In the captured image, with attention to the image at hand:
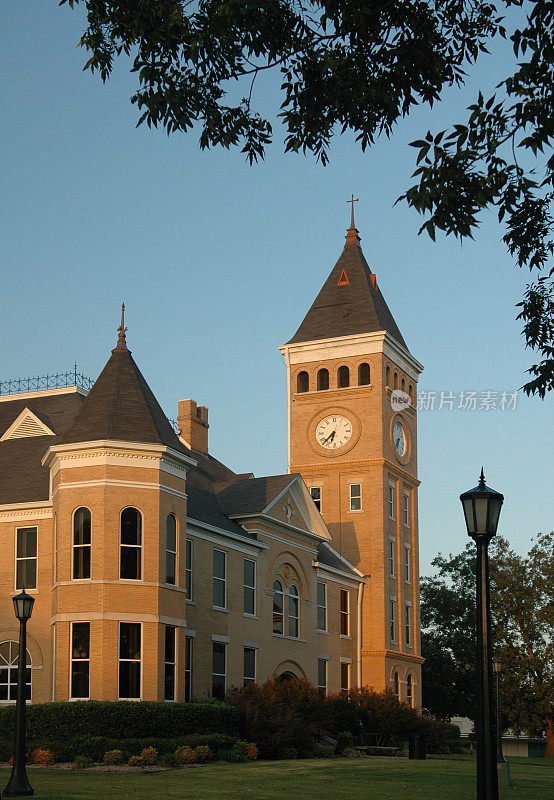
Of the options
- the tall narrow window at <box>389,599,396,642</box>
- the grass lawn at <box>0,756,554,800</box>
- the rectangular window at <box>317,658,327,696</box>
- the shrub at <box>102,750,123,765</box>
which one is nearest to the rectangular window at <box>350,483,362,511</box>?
the tall narrow window at <box>389,599,396,642</box>

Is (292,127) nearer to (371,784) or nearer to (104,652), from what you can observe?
(371,784)

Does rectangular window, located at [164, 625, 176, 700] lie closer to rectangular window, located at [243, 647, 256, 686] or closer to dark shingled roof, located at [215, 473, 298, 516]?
rectangular window, located at [243, 647, 256, 686]

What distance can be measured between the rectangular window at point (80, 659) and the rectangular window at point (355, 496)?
27300 millimetres

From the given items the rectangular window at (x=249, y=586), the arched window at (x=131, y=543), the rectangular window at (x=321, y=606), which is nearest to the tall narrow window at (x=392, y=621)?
the rectangular window at (x=321, y=606)

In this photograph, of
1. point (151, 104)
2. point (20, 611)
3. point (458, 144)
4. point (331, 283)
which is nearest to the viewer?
point (458, 144)

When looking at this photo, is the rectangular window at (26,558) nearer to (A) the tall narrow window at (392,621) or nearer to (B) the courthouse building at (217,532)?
(B) the courthouse building at (217,532)

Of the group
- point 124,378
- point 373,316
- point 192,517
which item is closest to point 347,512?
point 373,316

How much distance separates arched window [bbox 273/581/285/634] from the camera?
44822mm

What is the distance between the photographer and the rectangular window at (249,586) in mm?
42844

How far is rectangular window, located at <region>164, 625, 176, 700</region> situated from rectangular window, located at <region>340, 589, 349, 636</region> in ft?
65.6

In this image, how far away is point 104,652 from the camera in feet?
108

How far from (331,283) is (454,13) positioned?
53.2 m

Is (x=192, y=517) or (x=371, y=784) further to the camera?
(x=192, y=517)

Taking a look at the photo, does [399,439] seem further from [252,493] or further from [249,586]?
[249,586]
